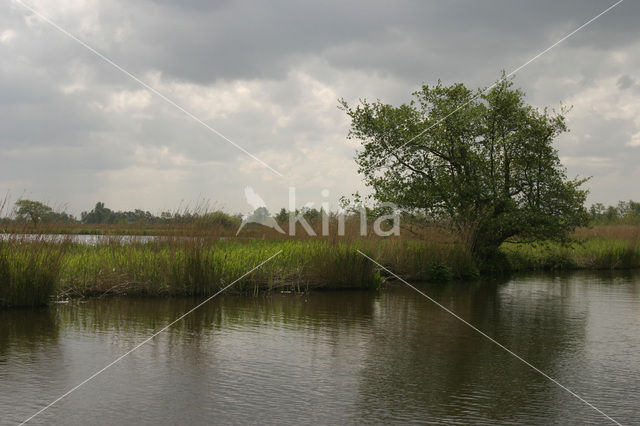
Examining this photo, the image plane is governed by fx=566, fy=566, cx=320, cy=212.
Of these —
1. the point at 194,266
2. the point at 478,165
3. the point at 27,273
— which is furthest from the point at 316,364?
the point at 478,165

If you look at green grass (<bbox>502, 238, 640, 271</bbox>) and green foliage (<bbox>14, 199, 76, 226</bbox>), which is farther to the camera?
green grass (<bbox>502, 238, 640, 271</bbox>)

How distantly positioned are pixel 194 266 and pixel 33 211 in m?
3.21

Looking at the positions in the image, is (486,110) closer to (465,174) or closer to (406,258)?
(465,174)

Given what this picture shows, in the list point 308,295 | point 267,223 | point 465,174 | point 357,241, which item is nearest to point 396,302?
point 308,295

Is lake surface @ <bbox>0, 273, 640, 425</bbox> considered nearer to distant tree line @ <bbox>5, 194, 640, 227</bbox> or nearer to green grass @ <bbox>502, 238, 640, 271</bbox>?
distant tree line @ <bbox>5, 194, 640, 227</bbox>

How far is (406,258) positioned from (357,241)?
2.44 meters

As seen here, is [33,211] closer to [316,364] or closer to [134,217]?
[134,217]

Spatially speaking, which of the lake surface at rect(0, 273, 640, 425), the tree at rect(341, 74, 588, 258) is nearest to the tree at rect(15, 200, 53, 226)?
the lake surface at rect(0, 273, 640, 425)

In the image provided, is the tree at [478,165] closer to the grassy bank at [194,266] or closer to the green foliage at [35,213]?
the grassy bank at [194,266]

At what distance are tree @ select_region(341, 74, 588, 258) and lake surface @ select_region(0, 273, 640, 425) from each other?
9173 millimetres

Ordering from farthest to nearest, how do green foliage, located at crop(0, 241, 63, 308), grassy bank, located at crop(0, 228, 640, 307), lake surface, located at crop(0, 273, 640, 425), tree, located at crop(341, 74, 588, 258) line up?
tree, located at crop(341, 74, 588, 258), grassy bank, located at crop(0, 228, 640, 307), green foliage, located at crop(0, 241, 63, 308), lake surface, located at crop(0, 273, 640, 425)

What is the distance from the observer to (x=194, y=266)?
1152 centimetres

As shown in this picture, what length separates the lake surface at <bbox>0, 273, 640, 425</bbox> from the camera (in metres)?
4.46

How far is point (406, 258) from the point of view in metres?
16.1
